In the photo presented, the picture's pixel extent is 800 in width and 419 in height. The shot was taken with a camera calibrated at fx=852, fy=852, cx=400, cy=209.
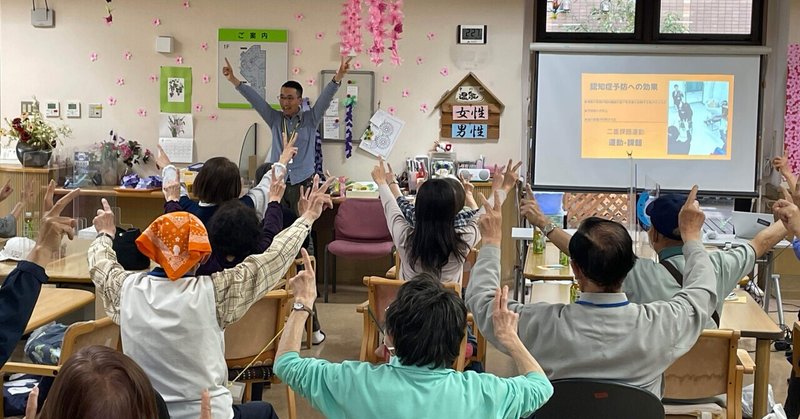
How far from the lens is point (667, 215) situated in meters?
2.82

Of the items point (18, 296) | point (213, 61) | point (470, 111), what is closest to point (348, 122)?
point (470, 111)

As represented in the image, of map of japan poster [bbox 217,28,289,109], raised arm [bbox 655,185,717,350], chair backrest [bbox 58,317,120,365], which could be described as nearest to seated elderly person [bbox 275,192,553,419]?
raised arm [bbox 655,185,717,350]

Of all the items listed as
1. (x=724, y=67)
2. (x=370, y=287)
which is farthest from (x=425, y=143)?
(x=370, y=287)

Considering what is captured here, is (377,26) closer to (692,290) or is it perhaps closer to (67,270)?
(67,270)

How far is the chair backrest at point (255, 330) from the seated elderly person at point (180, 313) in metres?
0.77

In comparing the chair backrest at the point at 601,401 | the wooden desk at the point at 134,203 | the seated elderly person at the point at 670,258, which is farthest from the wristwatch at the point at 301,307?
the wooden desk at the point at 134,203

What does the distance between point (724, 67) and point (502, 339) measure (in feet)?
17.0

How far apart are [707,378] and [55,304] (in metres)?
2.30

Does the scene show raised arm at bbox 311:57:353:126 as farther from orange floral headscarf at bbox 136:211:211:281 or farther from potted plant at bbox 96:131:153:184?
orange floral headscarf at bbox 136:211:211:281

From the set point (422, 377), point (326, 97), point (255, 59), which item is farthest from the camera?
point (255, 59)

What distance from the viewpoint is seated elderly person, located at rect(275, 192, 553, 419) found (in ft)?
5.85

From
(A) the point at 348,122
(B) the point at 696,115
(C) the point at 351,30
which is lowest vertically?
(A) the point at 348,122

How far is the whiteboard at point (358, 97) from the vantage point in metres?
6.70

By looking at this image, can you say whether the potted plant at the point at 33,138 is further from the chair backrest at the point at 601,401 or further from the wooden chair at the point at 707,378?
the chair backrest at the point at 601,401
